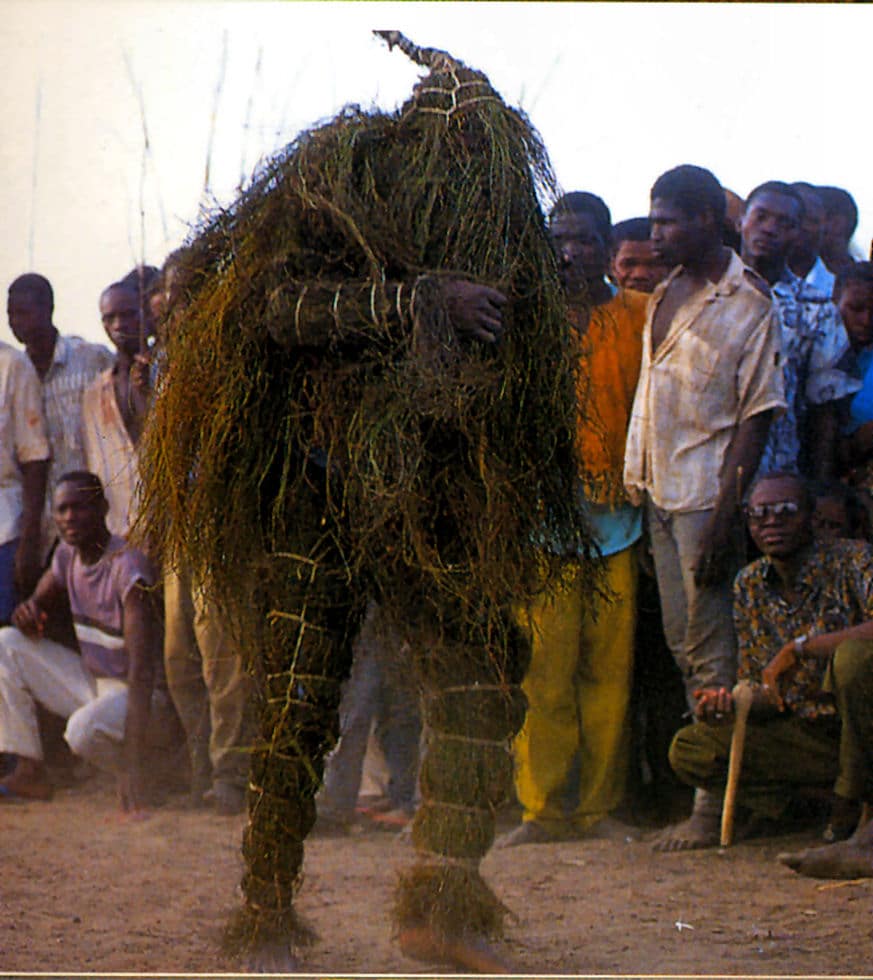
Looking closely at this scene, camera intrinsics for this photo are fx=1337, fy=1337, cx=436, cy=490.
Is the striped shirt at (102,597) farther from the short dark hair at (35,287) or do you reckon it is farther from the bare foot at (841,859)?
the bare foot at (841,859)

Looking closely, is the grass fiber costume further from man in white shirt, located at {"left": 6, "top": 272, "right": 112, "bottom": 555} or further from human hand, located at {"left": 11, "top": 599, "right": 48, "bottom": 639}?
human hand, located at {"left": 11, "top": 599, "right": 48, "bottom": 639}

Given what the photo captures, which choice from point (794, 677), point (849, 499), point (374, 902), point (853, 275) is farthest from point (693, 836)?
point (853, 275)

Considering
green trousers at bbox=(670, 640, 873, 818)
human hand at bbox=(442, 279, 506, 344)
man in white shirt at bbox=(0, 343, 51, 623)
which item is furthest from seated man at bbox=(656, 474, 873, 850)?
man in white shirt at bbox=(0, 343, 51, 623)

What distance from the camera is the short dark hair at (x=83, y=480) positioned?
4.40m

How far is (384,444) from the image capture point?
309 cm

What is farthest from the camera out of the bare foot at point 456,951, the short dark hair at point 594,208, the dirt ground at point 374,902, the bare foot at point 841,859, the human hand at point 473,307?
the short dark hair at point 594,208

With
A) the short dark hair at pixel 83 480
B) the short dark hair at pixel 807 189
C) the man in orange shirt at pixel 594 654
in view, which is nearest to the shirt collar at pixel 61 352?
the short dark hair at pixel 83 480

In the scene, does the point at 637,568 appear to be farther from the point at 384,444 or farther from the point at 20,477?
the point at 20,477

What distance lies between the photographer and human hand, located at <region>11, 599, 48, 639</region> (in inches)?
172

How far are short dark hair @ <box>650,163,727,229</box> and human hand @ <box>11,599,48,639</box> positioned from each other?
2.40m

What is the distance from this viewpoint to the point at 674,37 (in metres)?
4.15

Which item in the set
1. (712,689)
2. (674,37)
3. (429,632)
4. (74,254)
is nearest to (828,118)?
(674,37)

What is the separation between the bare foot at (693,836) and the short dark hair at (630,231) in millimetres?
1822

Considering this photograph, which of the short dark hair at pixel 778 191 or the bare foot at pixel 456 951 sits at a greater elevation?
the short dark hair at pixel 778 191
